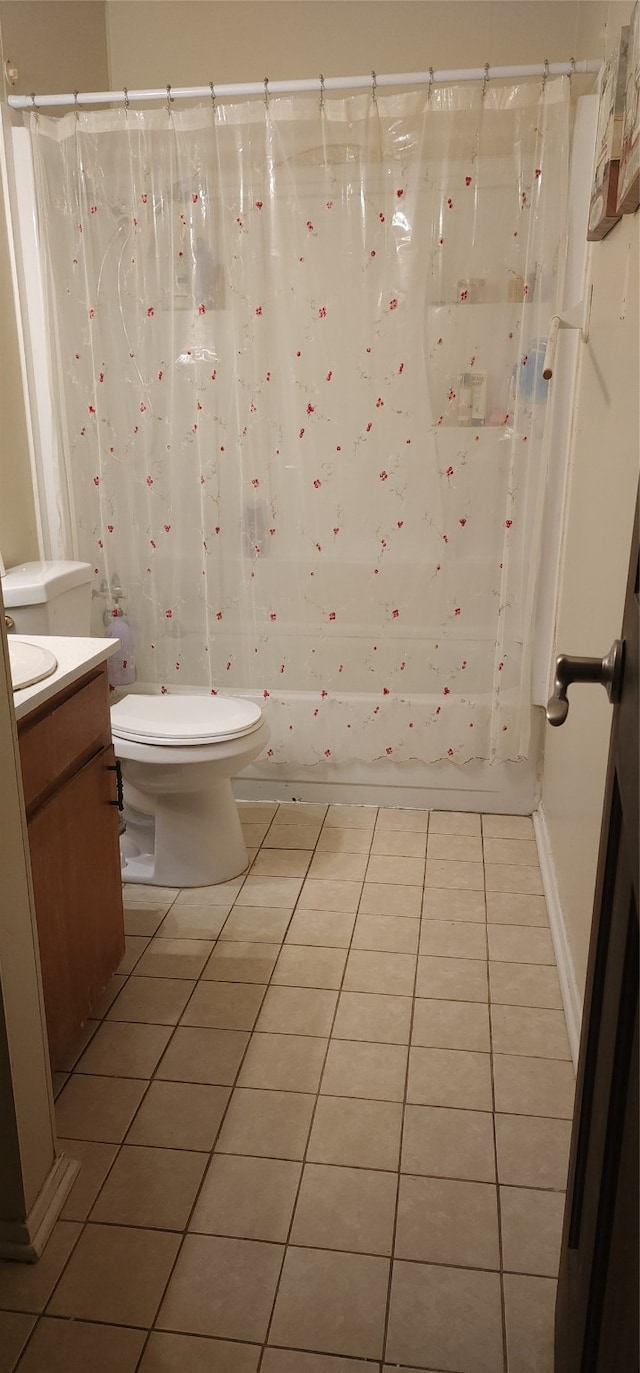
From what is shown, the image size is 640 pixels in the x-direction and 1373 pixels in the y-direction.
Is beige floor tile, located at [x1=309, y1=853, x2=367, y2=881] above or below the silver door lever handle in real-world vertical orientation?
below

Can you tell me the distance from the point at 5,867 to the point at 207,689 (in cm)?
170

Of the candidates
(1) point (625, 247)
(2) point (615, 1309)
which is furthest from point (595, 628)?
(2) point (615, 1309)

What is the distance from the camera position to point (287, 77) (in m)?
3.09

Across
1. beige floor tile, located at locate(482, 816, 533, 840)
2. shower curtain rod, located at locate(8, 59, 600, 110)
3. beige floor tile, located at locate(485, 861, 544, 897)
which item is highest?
shower curtain rod, located at locate(8, 59, 600, 110)

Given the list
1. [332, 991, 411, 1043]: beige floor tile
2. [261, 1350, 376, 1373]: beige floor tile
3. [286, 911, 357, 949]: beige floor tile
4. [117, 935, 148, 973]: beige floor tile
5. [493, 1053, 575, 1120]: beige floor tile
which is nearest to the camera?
[261, 1350, 376, 1373]: beige floor tile

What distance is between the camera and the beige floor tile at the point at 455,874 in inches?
103

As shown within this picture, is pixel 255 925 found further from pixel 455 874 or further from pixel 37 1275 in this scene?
pixel 37 1275

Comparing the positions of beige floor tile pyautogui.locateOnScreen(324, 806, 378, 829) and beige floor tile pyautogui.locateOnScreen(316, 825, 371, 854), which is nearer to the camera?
beige floor tile pyautogui.locateOnScreen(316, 825, 371, 854)

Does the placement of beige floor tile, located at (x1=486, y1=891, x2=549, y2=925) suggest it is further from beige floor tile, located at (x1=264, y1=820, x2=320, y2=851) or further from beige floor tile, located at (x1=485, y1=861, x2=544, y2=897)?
beige floor tile, located at (x1=264, y1=820, x2=320, y2=851)

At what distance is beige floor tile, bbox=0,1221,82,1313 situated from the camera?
4.61ft

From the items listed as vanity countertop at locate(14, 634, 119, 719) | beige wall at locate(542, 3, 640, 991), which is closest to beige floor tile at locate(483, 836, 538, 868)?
beige wall at locate(542, 3, 640, 991)

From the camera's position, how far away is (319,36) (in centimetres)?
304

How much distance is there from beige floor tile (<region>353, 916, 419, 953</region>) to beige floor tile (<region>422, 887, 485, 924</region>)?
0.24 feet

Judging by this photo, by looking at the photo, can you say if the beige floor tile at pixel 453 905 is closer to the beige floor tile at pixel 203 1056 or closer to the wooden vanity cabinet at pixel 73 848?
the beige floor tile at pixel 203 1056
